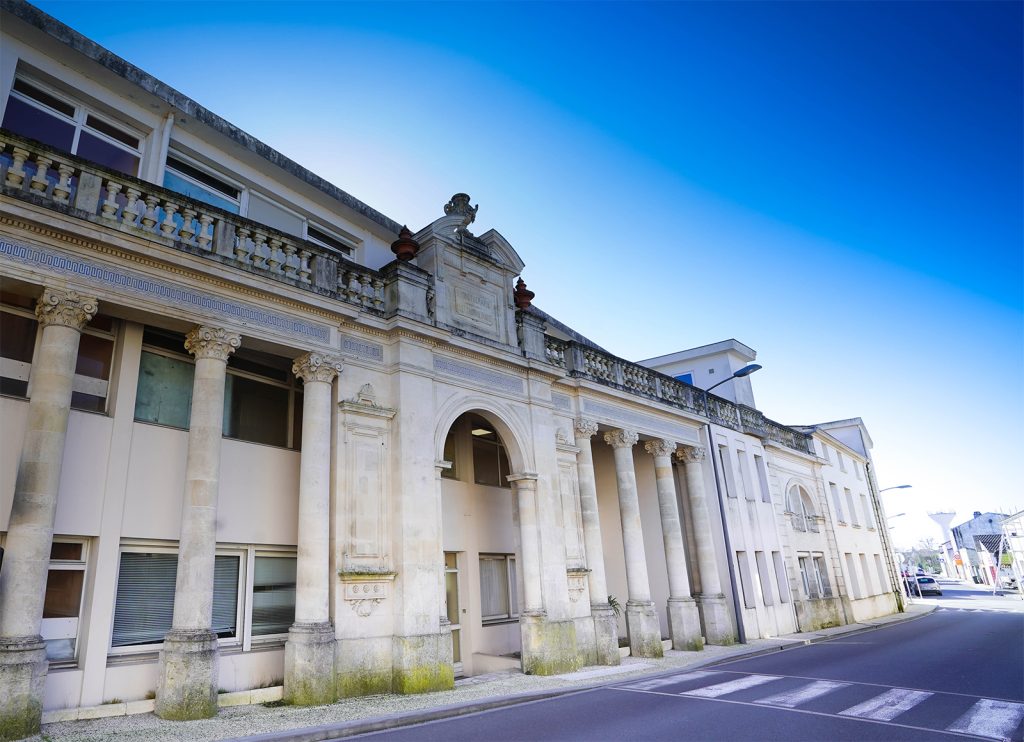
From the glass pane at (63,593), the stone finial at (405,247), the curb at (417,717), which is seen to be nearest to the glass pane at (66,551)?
the glass pane at (63,593)

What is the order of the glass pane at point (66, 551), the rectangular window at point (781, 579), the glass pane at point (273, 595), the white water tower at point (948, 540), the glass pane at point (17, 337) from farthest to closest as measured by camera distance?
1. the white water tower at point (948, 540)
2. the rectangular window at point (781, 579)
3. the glass pane at point (273, 595)
4. the glass pane at point (17, 337)
5. the glass pane at point (66, 551)

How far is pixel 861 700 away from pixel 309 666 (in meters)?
7.81

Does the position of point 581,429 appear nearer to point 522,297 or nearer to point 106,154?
point 522,297

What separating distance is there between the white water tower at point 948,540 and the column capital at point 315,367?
79.9 m

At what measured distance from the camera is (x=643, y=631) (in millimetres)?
14594

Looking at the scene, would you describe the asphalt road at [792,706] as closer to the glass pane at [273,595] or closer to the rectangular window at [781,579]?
the glass pane at [273,595]

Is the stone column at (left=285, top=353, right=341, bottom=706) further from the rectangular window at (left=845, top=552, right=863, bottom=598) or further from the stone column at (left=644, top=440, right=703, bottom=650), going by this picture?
the rectangular window at (left=845, top=552, right=863, bottom=598)

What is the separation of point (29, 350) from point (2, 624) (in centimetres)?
367

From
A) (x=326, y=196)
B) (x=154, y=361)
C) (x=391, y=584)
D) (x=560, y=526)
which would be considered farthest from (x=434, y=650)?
(x=326, y=196)

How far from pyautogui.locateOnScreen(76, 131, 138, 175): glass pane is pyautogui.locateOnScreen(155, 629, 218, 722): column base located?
7.49 metres

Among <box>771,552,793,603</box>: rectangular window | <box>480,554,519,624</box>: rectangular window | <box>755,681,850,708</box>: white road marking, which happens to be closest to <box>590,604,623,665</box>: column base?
<box>480,554,519,624</box>: rectangular window

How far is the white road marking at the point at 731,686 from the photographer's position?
9.62 metres

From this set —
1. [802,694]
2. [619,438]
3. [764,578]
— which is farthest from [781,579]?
[802,694]

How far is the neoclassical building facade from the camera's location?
797 centimetres
